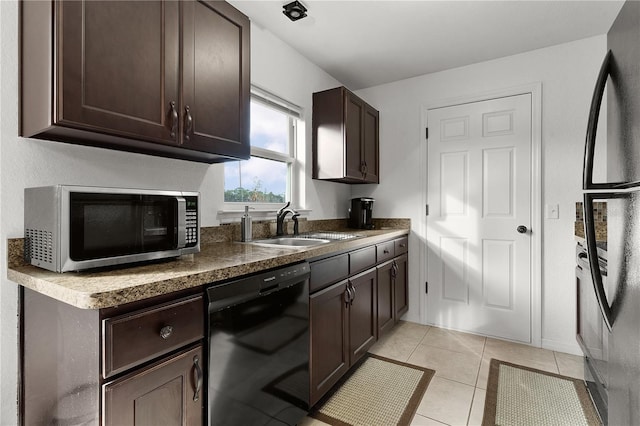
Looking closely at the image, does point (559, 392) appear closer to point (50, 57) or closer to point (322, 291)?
point (322, 291)

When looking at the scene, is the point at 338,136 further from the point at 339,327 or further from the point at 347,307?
the point at 339,327

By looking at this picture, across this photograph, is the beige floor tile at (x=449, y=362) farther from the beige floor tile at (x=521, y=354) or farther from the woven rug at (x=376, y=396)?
the beige floor tile at (x=521, y=354)

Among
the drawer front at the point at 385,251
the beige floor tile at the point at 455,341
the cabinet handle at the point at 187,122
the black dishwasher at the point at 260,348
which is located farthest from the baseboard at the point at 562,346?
the cabinet handle at the point at 187,122

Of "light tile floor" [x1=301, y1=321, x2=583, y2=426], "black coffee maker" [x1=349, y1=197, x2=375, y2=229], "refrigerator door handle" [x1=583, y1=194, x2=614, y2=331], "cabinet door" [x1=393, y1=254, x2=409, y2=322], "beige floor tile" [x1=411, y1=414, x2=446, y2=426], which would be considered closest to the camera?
"refrigerator door handle" [x1=583, y1=194, x2=614, y2=331]

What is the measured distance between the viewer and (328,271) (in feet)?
6.03

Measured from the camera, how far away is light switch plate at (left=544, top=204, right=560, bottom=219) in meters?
2.59

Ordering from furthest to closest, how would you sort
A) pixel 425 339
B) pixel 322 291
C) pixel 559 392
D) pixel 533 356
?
pixel 425 339, pixel 533 356, pixel 559 392, pixel 322 291

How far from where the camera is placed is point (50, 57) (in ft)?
3.39

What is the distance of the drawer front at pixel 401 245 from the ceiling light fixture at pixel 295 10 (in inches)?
75.6

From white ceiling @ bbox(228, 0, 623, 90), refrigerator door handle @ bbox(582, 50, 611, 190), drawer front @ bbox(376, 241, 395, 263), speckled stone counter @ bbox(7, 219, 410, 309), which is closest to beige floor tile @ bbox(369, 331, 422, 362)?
drawer front @ bbox(376, 241, 395, 263)

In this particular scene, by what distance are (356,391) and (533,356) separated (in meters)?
1.52

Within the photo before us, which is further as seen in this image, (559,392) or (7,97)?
(559,392)

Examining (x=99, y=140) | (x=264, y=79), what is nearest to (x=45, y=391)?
(x=99, y=140)

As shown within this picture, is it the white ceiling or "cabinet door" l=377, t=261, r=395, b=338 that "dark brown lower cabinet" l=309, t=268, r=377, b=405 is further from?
the white ceiling
